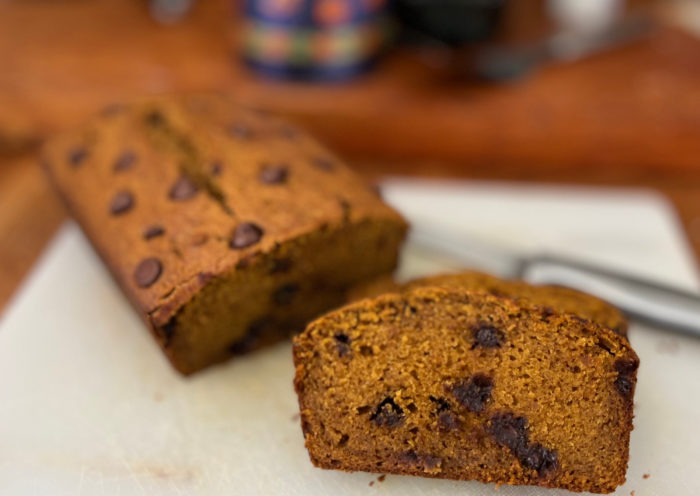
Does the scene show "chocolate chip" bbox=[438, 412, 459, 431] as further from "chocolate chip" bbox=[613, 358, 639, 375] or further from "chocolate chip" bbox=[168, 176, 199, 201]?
"chocolate chip" bbox=[168, 176, 199, 201]

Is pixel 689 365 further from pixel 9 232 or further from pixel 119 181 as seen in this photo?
pixel 9 232

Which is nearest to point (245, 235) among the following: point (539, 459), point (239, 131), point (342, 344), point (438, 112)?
point (342, 344)

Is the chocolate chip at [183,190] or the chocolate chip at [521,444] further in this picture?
the chocolate chip at [183,190]

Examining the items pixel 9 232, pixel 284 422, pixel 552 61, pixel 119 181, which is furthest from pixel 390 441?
pixel 552 61

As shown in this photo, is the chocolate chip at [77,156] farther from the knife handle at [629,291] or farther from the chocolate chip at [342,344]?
the knife handle at [629,291]

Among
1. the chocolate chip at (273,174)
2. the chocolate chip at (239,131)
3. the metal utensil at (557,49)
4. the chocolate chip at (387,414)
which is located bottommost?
the metal utensil at (557,49)

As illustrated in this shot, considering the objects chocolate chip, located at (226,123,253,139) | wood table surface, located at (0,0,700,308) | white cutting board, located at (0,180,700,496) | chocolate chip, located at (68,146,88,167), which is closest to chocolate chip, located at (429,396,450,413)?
white cutting board, located at (0,180,700,496)

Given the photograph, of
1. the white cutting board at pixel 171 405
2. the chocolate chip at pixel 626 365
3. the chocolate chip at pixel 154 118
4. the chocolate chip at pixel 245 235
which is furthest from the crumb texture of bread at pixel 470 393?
the chocolate chip at pixel 154 118
